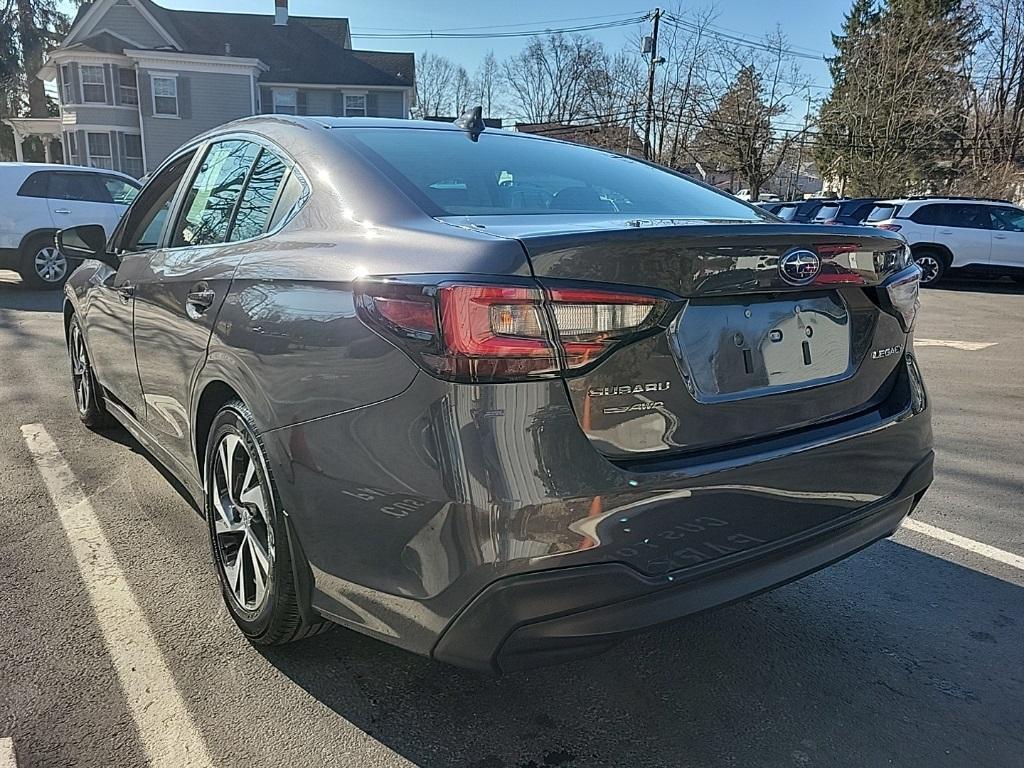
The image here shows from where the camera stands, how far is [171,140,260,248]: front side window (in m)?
2.82

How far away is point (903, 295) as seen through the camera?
235 cm

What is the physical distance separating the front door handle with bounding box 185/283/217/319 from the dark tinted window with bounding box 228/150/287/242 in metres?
0.20

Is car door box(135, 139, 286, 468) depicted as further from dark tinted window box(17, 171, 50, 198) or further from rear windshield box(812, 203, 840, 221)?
rear windshield box(812, 203, 840, 221)

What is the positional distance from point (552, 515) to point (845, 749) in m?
1.12

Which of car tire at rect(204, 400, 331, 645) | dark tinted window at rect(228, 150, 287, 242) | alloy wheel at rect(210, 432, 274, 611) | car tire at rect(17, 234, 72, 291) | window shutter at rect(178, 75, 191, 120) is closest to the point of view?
car tire at rect(204, 400, 331, 645)

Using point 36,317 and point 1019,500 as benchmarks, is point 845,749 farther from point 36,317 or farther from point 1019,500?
point 36,317

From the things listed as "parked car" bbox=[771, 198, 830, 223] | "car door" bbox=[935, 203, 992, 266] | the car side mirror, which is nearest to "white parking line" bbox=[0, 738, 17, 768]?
the car side mirror

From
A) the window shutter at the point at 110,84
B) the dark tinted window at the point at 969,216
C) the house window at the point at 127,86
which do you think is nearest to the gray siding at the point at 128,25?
the house window at the point at 127,86

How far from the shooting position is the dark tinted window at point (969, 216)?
563 inches

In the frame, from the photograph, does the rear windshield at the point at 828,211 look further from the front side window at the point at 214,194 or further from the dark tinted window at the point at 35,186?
the front side window at the point at 214,194

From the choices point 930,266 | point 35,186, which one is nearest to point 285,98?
point 35,186

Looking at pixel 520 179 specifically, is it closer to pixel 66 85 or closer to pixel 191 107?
pixel 191 107

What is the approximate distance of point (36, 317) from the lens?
892cm

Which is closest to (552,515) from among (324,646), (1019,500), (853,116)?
(324,646)
